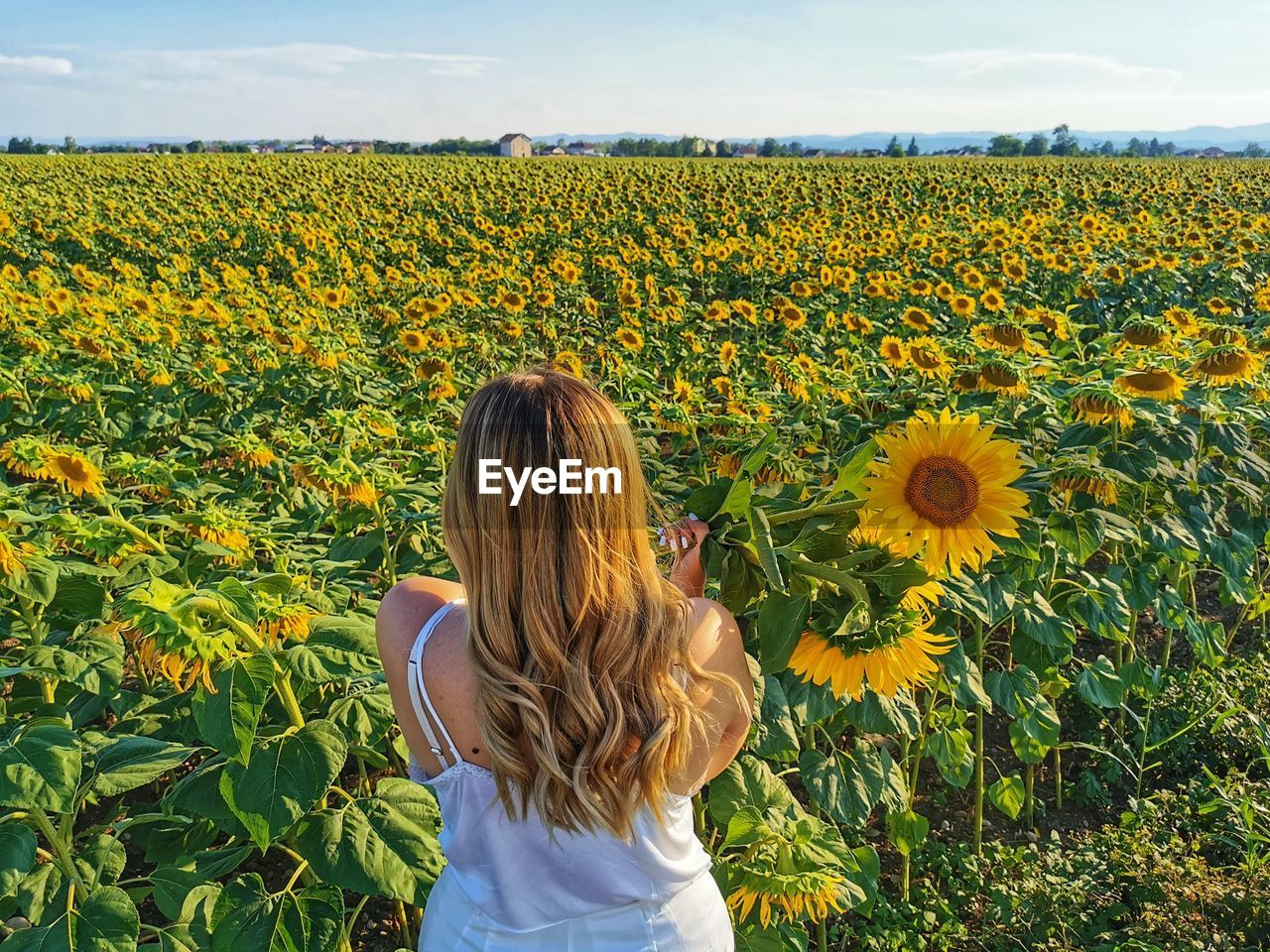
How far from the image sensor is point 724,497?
56.2 inches

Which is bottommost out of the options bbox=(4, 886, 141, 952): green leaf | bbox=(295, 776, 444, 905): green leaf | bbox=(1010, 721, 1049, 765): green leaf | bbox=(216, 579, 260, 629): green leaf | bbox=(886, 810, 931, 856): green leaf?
bbox=(886, 810, 931, 856): green leaf

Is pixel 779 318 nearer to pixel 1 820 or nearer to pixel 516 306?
pixel 516 306

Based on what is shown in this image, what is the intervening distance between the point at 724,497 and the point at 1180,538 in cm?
198

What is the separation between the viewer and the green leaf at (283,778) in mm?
1529

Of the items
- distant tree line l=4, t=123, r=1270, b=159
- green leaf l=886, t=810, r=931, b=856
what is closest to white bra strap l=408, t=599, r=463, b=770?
green leaf l=886, t=810, r=931, b=856

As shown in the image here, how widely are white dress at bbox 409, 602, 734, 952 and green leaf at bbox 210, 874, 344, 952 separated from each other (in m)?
0.27

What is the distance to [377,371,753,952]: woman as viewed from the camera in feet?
4.88

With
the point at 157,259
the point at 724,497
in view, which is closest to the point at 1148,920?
the point at 724,497

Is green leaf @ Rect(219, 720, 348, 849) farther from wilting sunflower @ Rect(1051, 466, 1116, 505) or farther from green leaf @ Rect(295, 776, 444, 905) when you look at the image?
wilting sunflower @ Rect(1051, 466, 1116, 505)

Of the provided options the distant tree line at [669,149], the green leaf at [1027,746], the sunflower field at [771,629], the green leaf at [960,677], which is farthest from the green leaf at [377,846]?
the distant tree line at [669,149]

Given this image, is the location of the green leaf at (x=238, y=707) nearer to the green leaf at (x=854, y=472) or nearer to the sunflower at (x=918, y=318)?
the green leaf at (x=854, y=472)

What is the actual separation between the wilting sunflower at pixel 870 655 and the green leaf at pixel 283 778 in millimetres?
855

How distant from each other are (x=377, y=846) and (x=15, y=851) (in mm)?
624

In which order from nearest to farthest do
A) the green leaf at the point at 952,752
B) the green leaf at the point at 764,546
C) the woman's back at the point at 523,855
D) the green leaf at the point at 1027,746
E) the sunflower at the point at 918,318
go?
the green leaf at the point at 764,546 → the woman's back at the point at 523,855 → the green leaf at the point at 952,752 → the green leaf at the point at 1027,746 → the sunflower at the point at 918,318
